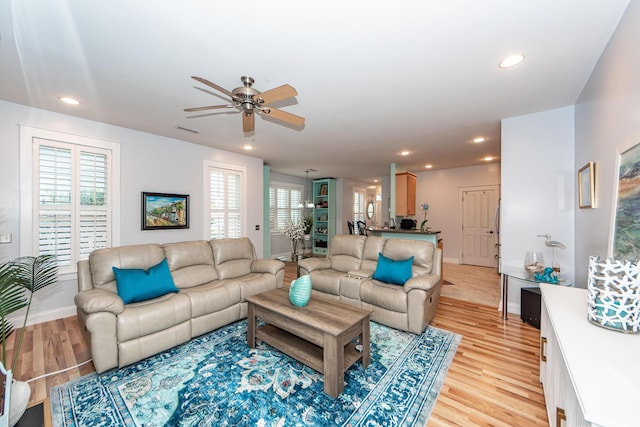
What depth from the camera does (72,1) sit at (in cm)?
153

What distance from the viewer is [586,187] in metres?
2.50

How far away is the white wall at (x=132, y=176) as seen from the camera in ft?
9.68

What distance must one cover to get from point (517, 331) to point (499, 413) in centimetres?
160

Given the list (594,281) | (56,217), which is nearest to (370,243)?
(594,281)

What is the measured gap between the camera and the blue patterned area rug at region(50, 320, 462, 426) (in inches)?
65.4

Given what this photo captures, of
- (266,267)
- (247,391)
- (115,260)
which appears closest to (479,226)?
(266,267)

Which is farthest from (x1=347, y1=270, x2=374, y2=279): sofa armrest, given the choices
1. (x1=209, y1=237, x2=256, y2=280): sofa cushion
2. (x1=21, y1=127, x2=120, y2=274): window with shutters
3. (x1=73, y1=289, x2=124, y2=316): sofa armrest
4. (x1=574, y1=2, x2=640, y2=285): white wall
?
(x1=21, y1=127, x2=120, y2=274): window with shutters

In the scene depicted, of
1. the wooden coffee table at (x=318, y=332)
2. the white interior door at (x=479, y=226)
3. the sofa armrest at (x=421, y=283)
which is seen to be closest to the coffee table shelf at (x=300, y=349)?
the wooden coffee table at (x=318, y=332)

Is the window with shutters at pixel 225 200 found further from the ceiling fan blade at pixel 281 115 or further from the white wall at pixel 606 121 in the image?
the white wall at pixel 606 121

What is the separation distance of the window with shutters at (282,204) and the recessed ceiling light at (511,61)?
20.4 ft

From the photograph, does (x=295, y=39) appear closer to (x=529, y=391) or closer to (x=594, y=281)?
(x=594, y=281)

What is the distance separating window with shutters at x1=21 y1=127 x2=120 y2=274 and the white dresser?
4.92 m

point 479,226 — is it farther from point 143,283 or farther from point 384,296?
point 143,283

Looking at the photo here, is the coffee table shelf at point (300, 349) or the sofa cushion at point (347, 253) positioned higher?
the sofa cushion at point (347, 253)
